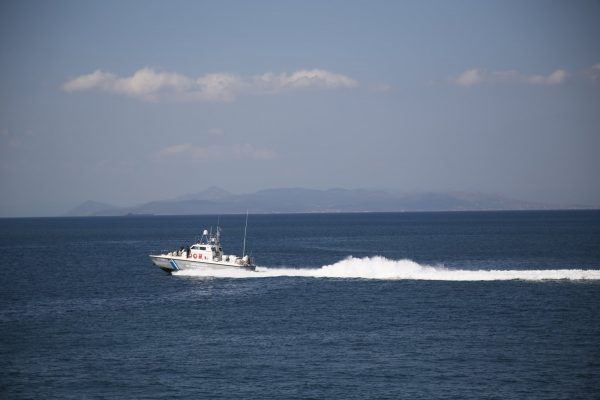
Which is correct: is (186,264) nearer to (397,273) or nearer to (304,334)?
(397,273)

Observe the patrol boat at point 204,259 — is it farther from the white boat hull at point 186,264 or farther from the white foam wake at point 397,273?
the white foam wake at point 397,273

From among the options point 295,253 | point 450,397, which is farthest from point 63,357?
point 295,253

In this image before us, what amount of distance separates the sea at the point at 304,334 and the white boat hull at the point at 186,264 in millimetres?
983

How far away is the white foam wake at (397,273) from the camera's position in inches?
3292

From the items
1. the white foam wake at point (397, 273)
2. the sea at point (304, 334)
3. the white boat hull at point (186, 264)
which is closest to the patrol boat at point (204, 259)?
the white boat hull at point (186, 264)

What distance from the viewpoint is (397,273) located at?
294ft

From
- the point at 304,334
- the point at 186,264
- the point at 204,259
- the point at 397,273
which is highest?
the point at 204,259

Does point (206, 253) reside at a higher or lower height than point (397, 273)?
higher

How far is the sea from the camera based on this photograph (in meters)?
42.2

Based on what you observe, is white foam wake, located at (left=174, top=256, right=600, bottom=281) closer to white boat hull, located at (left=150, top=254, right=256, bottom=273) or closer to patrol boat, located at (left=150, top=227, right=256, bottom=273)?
white boat hull, located at (left=150, top=254, right=256, bottom=273)

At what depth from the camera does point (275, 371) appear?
45281mm

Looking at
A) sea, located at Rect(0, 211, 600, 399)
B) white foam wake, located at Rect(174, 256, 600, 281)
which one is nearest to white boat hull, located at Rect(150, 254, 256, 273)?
white foam wake, located at Rect(174, 256, 600, 281)

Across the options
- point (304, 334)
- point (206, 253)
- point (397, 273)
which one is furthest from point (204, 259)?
point (304, 334)

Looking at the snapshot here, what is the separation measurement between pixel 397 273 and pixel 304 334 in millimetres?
35765
